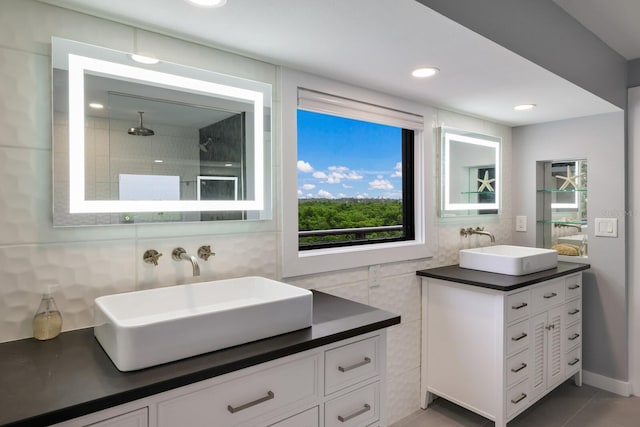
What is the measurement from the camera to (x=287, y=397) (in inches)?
47.0

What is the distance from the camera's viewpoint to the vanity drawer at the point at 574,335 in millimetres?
2623

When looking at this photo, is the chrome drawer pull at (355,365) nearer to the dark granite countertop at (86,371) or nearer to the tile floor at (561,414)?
the dark granite countertop at (86,371)

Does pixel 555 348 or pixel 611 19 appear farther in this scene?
pixel 555 348

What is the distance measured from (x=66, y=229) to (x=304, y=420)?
0.99 metres

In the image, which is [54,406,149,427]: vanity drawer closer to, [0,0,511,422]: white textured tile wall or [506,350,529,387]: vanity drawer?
[0,0,511,422]: white textured tile wall

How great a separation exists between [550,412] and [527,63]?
6.99 ft

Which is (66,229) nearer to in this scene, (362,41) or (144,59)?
(144,59)

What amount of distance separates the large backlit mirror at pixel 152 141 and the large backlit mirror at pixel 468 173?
55.7 inches

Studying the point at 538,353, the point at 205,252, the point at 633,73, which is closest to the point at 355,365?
the point at 205,252

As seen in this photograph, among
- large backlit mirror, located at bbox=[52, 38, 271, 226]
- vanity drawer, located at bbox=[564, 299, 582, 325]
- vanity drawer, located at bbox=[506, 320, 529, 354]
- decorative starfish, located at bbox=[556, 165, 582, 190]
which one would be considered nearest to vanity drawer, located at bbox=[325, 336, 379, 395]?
large backlit mirror, located at bbox=[52, 38, 271, 226]

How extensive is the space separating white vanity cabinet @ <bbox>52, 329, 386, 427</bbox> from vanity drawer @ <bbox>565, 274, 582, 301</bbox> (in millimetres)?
1842

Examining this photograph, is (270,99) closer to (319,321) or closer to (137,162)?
(137,162)

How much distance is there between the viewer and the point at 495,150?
3033 millimetres

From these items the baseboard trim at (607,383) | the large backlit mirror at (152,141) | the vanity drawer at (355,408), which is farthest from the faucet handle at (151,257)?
the baseboard trim at (607,383)
